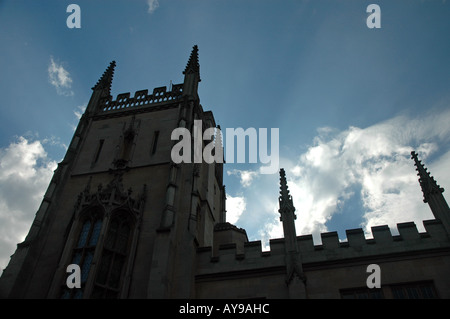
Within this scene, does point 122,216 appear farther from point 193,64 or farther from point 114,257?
point 193,64

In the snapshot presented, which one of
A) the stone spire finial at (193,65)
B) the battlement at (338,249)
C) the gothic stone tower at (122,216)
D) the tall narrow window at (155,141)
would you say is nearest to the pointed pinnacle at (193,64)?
the stone spire finial at (193,65)

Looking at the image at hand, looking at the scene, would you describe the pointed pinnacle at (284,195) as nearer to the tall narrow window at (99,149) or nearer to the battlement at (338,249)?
the battlement at (338,249)

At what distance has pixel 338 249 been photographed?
1400 cm

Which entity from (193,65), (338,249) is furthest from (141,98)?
(338,249)

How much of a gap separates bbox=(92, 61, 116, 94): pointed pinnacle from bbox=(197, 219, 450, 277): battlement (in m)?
14.5

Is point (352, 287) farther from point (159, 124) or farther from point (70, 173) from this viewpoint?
point (70, 173)

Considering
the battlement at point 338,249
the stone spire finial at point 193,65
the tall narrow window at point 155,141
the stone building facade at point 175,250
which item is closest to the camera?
the stone building facade at point 175,250

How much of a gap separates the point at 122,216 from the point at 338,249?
8.75 m

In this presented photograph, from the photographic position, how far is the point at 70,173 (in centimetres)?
1864

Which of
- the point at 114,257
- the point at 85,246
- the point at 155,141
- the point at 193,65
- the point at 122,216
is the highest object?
the point at 193,65

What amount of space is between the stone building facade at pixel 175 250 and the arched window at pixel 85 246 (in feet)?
0.14

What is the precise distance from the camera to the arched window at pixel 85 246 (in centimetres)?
1360
